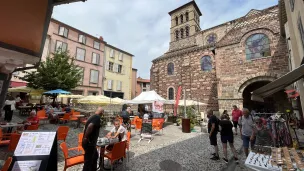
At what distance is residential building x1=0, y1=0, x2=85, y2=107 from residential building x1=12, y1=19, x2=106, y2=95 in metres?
16.6

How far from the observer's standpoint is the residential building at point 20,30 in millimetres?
3010

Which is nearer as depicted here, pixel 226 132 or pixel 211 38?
pixel 226 132

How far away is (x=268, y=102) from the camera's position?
52.9ft

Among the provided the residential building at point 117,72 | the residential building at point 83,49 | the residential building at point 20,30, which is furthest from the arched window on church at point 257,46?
the residential building at point 83,49

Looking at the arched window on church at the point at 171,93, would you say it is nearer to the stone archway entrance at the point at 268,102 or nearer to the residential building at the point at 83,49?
the stone archway entrance at the point at 268,102

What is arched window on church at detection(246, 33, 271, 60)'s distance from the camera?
12328 mm

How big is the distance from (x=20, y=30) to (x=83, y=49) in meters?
19.9

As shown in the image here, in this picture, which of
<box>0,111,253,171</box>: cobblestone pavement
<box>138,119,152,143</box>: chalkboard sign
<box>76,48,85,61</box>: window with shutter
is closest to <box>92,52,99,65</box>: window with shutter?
<box>76,48,85,61</box>: window with shutter

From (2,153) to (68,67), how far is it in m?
10.5

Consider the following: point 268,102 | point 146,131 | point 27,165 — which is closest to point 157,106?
point 146,131

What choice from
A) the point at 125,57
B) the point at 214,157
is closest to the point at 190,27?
the point at 125,57

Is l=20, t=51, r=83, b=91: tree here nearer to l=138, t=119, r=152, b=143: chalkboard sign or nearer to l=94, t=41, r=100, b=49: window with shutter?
l=94, t=41, r=100, b=49: window with shutter

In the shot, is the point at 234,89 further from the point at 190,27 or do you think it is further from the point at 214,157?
the point at 190,27

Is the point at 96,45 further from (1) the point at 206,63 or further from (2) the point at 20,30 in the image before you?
(2) the point at 20,30
